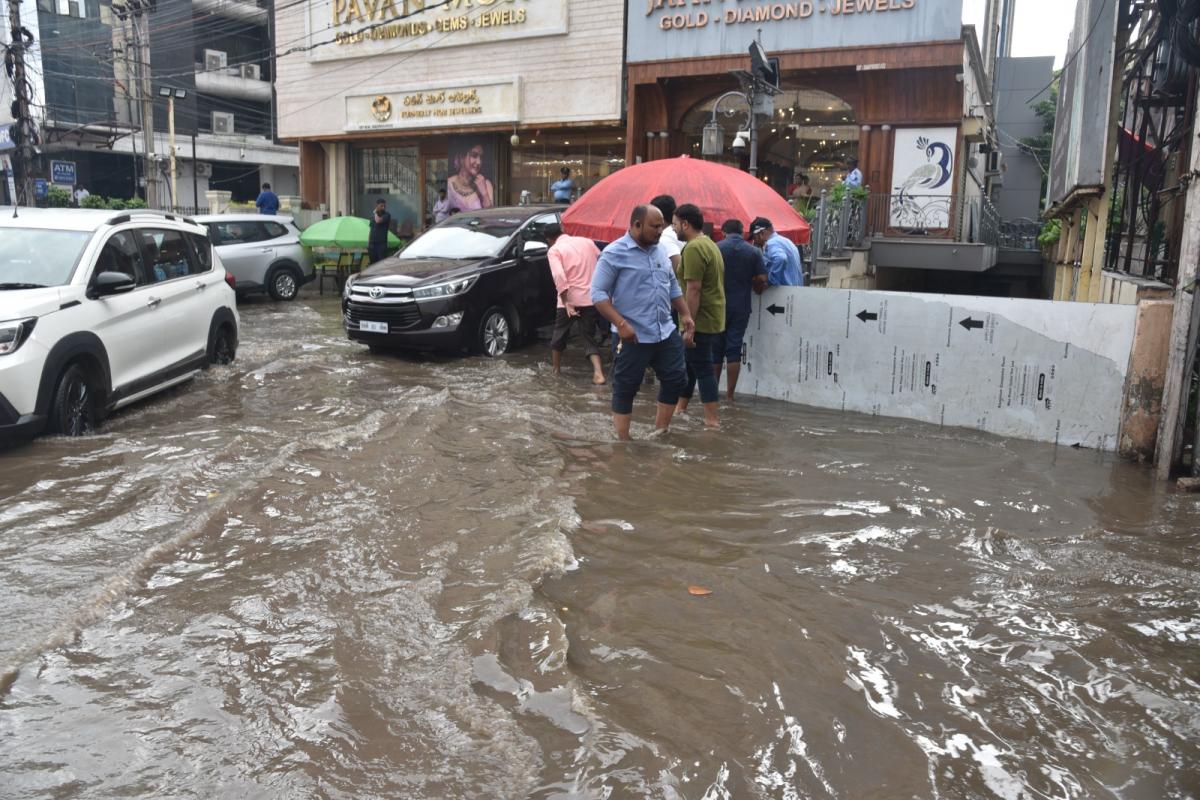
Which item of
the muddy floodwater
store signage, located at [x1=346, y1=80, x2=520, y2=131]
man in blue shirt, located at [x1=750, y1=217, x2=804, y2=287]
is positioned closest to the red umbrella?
man in blue shirt, located at [x1=750, y1=217, x2=804, y2=287]

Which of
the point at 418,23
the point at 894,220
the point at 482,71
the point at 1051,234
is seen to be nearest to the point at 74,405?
the point at 894,220

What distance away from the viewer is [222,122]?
135 feet

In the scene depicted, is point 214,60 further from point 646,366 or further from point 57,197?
point 646,366

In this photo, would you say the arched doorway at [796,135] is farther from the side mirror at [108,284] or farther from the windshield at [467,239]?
the side mirror at [108,284]

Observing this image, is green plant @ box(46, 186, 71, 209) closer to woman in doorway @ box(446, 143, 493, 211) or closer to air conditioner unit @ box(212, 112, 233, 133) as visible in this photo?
air conditioner unit @ box(212, 112, 233, 133)

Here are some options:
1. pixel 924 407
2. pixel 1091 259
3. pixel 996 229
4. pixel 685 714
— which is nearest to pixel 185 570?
pixel 685 714

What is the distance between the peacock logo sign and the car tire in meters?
11.1

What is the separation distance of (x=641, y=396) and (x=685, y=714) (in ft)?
20.8

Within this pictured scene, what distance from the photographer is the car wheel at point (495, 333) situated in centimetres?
1121

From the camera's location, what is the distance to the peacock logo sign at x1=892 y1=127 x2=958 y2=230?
1673 cm

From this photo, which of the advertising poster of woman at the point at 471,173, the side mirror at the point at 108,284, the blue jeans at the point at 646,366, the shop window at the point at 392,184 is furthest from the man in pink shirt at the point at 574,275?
the shop window at the point at 392,184

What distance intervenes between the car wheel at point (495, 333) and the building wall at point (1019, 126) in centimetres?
2588

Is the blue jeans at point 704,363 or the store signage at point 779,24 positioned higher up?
the store signage at point 779,24

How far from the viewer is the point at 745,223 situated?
934cm
